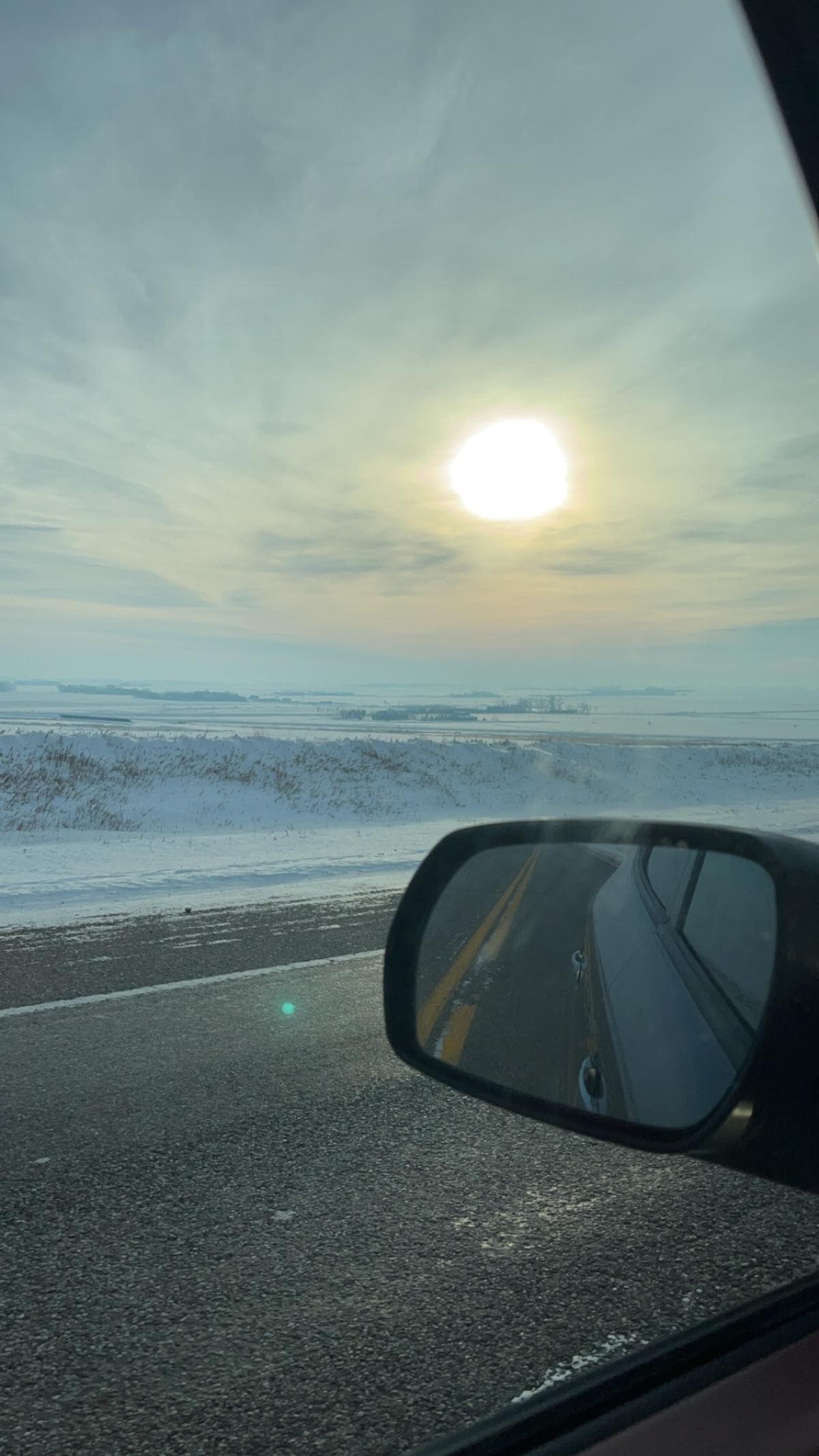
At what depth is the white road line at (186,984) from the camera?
19.1 feet

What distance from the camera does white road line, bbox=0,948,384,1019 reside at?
582cm

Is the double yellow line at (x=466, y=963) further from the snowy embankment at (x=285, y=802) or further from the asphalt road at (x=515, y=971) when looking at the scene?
the snowy embankment at (x=285, y=802)

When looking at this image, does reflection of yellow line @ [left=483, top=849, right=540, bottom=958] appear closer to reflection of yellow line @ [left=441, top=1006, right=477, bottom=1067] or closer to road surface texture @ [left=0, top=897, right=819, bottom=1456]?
reflection of yellow line @ [left=441, top=1006, right=477, bottom=1067]

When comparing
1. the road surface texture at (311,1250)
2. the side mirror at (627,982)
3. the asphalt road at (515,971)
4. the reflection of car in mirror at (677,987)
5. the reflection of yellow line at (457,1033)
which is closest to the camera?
the side mirror at (627,982)

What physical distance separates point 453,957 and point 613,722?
85106 millimetres

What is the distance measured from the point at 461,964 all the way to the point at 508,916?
271mm

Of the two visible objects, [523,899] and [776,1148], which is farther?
[523,899]

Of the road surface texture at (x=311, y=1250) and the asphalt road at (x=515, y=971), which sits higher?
the asphalt road at (x=515, y=971)

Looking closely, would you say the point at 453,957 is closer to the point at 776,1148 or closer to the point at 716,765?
the point at 776,1148

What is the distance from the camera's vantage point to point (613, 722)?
86.1m

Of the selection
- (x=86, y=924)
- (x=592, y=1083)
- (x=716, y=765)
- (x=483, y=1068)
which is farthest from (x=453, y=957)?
(x=716, y=765)

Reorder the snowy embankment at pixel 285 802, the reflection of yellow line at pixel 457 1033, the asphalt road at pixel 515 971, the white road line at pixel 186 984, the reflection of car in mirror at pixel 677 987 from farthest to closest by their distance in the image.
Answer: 1. the snowy embankment at pixel 285 802
2. the white road line at pixel 186 984
3. the reflection of yellow line at pixel 457 1033
4. the asphalt road at pixel 515 971
5. the reflection of car in mirror at pixel 677 987

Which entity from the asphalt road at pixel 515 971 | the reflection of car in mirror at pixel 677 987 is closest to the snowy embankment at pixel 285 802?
the asphalt road at pixel 515 971

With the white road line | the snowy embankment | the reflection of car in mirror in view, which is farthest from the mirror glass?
the snowy embankment
